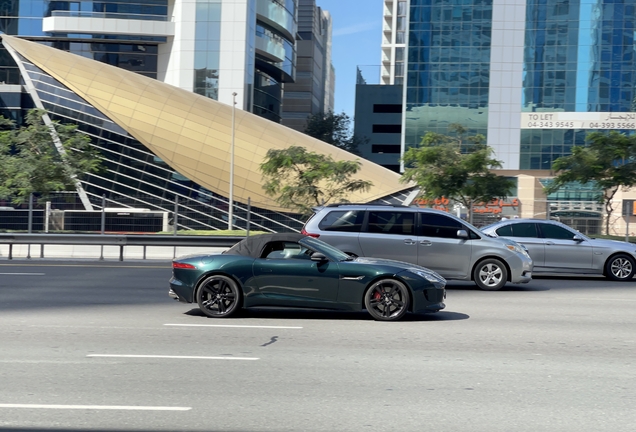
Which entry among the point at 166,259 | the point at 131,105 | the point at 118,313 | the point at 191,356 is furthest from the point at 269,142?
the point at 191,356

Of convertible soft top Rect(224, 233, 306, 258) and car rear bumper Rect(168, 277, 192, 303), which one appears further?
convertible soft top Rect(224, 233, 306, 258)

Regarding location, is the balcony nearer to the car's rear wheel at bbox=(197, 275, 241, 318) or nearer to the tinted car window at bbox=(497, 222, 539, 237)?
the tinted car window at bbox=(497, 222, 539, 237)

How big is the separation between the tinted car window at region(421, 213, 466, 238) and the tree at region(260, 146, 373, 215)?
21486 mm

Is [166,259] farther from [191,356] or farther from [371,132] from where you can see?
[371,132]

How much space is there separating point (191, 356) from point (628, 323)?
6743mm

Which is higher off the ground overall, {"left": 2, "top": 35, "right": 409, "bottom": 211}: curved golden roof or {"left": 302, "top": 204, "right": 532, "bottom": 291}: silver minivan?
{"left": 2, "top": 35, "right": 409, "bottom": 211}: curved golden roof

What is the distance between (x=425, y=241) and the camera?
623 inches

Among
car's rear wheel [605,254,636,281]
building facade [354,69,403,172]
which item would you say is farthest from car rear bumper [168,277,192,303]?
building facade [354,69,403,172]

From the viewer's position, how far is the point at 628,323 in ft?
38.8

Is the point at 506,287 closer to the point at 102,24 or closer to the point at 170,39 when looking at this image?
the point at 170,39

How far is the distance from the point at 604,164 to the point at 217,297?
80.4 ft

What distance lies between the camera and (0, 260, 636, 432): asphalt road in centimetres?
618

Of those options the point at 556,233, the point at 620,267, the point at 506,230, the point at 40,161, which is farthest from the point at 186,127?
the point at 620,267

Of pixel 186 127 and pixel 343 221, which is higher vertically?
pixel 186 127
